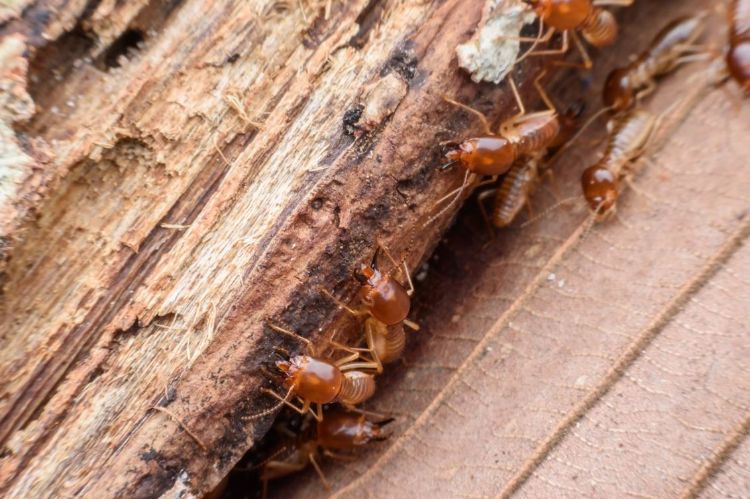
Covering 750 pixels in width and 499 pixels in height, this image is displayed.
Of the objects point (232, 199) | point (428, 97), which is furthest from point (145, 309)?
point (428, 97)

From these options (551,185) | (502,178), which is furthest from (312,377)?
(551,185)

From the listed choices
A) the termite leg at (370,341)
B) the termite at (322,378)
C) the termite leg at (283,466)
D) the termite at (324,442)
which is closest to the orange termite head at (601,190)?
the termite leg at (370,341)

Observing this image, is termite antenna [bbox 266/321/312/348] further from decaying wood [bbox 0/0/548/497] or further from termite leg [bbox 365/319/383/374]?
termite leg [bbox 365/319/383/374]

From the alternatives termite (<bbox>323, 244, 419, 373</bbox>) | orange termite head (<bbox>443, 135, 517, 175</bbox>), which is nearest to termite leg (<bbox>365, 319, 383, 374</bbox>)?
termite (<bbox>323, 244, 419, 373</bbox>)

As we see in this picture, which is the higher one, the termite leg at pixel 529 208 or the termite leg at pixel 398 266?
the termite leg at pixel 529 208

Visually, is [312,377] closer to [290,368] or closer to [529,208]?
[290,368]

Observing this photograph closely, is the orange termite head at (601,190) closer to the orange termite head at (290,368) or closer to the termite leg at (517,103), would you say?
the termite leg at (517,103)

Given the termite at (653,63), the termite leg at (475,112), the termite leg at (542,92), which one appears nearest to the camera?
the termite leg at (475,112)

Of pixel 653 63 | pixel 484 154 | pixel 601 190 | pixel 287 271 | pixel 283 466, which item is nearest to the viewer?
pixel 287 271
